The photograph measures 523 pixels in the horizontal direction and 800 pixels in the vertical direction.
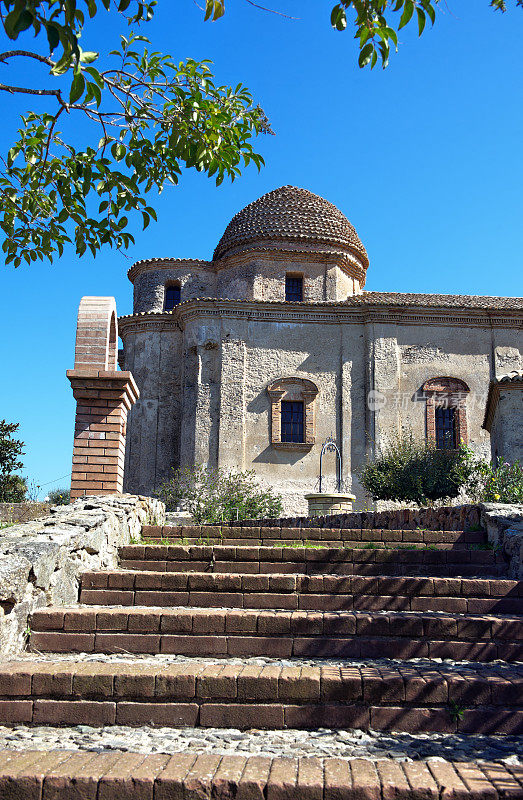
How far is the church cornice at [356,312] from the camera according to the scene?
69.2ft

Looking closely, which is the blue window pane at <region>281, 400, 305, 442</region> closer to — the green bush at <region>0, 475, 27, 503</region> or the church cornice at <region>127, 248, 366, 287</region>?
the church cornice at <region>127, 248, 366, 287</region>

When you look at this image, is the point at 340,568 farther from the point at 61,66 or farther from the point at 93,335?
the point at 61,66

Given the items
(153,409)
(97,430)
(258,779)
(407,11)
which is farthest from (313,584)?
(153,409)

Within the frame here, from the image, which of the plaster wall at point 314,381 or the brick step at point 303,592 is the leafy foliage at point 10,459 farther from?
the brick step at point 303,592

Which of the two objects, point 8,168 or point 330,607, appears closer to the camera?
point 330,607

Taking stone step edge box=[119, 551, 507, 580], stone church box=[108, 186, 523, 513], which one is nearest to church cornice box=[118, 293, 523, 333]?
stone church box=[108, 186, 523, 513]

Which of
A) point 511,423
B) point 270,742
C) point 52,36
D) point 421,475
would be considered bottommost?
point 270,742

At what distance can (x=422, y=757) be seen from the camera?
3.41 m

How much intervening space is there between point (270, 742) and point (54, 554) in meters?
2.14

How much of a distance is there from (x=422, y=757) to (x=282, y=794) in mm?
779

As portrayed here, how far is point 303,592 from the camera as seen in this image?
5578 millimetres

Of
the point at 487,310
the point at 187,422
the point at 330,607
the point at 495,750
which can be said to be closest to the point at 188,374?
the point at 187,422

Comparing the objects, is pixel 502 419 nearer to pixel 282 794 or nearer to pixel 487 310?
pixel 487 310

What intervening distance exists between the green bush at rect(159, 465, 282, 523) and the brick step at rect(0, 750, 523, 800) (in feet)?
45.9
